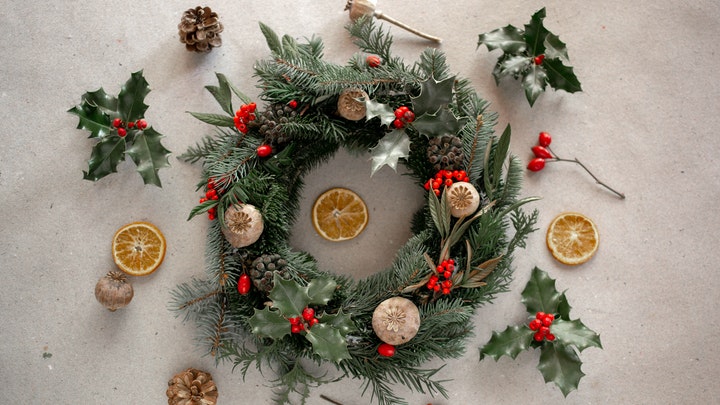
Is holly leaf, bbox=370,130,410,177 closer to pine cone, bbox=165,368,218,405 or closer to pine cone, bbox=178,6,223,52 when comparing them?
pine cone, bbox=178,6,223,52

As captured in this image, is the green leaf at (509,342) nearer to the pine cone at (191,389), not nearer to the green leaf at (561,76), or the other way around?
the green leaf at (561,76)

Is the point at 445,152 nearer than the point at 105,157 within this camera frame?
Yes

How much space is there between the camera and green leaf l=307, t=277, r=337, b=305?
5.39 ft

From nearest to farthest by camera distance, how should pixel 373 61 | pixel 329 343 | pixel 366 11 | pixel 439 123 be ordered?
pixel 329 343, pixel 439 123, pixel 373 61, pixel 366 11

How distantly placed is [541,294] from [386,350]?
59cm

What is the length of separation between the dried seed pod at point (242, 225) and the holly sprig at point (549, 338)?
2.86 ft

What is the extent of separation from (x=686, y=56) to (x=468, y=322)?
1.27m

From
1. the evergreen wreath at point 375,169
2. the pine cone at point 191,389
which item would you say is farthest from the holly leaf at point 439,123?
the pine cone at point 191,389

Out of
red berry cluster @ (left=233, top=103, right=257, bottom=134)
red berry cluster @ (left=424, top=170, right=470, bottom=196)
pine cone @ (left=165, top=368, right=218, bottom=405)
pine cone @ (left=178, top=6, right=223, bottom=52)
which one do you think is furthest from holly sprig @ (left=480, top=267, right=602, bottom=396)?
pine cone @ (left=178, top=6, right=223, bottom=52)

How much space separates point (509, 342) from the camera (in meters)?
1.88

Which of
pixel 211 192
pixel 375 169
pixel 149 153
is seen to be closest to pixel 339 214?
pixel 375 169

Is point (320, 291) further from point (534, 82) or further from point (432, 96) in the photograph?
point (534, 82)

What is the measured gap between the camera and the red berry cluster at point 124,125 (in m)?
1.89

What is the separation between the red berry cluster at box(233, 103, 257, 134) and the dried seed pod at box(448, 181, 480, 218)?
681mm
